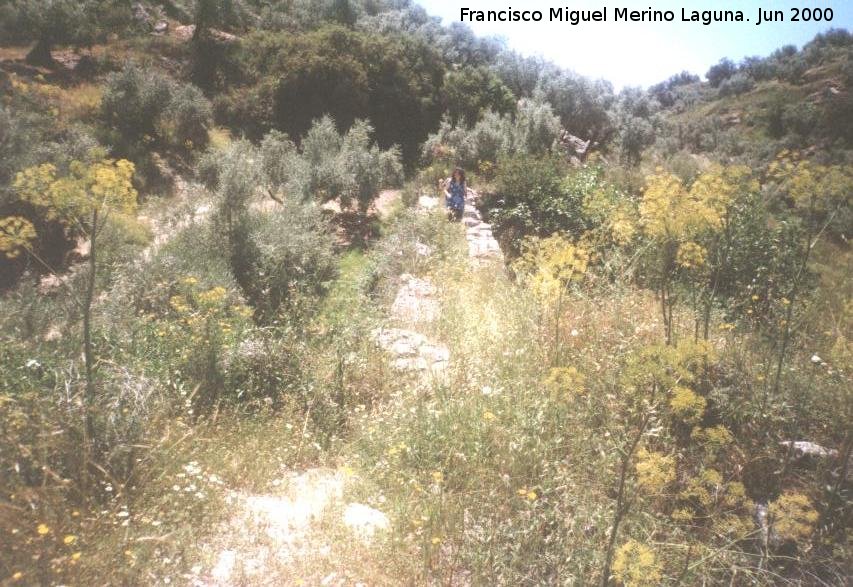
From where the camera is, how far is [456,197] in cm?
1025

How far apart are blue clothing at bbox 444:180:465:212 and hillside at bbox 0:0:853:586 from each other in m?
0.40

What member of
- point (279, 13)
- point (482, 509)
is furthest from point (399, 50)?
point (482, 509)

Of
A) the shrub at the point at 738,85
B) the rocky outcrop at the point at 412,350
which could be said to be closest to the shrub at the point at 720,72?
the shrub at the point at 738,85

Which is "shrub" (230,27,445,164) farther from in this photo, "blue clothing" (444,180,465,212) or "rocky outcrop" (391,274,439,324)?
"rocky outcrop" (391,274,439,324)

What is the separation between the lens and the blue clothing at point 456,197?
1025 centimetres

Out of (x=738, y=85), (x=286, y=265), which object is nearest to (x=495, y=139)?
(x=286, y=265)

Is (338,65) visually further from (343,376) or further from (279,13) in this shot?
(343,376)

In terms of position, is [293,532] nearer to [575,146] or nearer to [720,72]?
[575,146]

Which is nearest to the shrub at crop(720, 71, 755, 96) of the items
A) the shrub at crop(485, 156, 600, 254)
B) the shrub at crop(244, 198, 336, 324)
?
the shrub at crop(485, 156, 600, 254)

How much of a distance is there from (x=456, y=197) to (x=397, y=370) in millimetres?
5951

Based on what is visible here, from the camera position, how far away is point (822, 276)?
7906mm

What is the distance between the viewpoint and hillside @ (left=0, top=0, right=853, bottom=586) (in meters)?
2.97

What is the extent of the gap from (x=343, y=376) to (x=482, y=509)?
239cm

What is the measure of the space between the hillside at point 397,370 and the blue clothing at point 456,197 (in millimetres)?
403
